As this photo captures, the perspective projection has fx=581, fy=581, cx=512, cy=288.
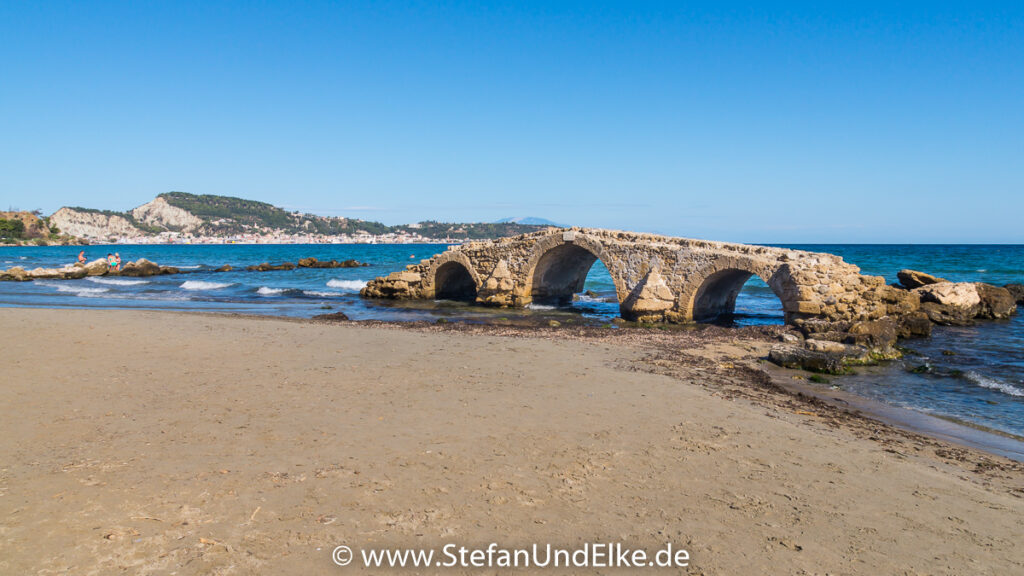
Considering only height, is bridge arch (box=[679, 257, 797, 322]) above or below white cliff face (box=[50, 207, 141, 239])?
below

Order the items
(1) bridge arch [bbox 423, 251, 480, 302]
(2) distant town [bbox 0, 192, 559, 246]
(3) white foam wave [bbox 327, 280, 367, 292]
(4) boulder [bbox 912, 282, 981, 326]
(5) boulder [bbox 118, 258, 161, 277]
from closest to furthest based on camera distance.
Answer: (4) boulder [bbox 912, 282, 981, 326], (1) bridge arch [bbox 423, 251, 480, 302], (3) white foam wave [bbox 327, 280, 367, 292], (5) boulder [bbox 118, 258, 161, 277], (2) distant town [bbox 0, 192, 559, 246]

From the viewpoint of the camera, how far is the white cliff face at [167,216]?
146 meters

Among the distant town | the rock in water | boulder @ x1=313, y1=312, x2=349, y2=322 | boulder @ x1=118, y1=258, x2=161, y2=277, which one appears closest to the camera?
the rock in water

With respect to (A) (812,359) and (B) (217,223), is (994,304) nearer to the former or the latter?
(A) (812,359)

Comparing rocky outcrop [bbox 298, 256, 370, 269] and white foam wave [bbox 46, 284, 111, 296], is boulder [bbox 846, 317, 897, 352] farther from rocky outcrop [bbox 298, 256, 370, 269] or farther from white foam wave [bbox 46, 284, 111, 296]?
rocky outcrop [bbox 298, 256, 370, 269]

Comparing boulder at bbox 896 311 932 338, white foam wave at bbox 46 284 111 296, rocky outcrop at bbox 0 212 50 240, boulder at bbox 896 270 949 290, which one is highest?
rocky outcrop at bbox 0 212 50 240

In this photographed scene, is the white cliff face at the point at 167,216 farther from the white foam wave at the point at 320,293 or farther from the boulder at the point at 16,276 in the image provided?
the white foam wave at the point at 320,293

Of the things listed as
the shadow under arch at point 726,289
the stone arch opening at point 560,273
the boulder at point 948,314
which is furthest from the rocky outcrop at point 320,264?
the boulder at point 948,314

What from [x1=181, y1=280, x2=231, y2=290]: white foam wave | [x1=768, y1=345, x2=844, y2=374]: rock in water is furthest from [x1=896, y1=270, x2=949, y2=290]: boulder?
[x1=181, y1=280, x2=231, y2=290]: white foam wave

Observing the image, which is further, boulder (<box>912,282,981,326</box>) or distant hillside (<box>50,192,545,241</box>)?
distant hillside (<box>50,192,545,241</box>)

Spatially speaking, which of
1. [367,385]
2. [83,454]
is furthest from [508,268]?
[83,454]

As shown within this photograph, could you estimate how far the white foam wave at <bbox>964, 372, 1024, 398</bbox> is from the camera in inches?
361

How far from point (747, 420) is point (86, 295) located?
2764 cm

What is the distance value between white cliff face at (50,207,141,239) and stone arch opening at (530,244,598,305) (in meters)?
145
